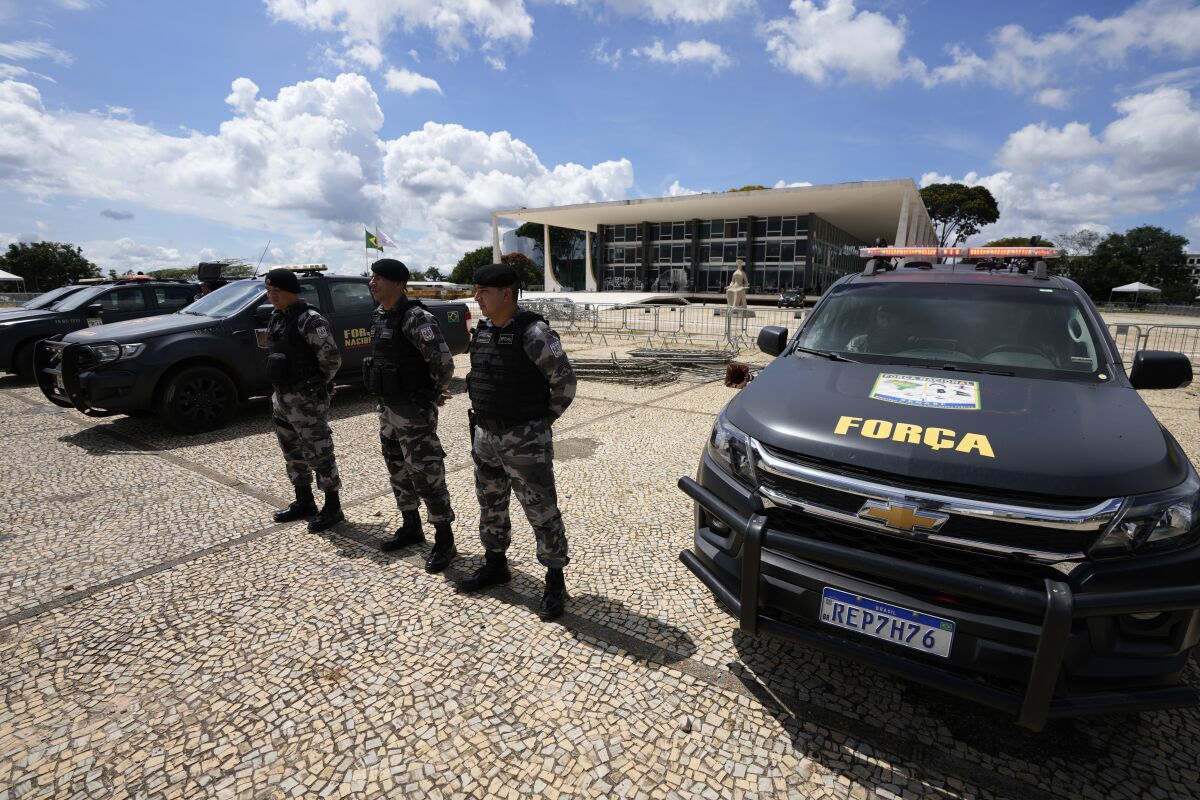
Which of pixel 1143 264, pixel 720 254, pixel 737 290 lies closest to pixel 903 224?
pixel 720 254

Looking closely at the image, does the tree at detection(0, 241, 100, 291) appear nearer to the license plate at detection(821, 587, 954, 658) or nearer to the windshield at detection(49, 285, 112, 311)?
the windshield at detection(49, 285, 112, 311)

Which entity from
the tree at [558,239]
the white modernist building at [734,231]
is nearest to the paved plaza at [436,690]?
the white modernist building at [734,231]

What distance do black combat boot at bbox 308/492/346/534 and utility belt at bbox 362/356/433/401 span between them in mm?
1057

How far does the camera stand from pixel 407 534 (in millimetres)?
3557

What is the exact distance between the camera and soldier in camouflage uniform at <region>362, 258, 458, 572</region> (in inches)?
126

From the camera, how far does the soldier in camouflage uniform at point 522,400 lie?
265 cm

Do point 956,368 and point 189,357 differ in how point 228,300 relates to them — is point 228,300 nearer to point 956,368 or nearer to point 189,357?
point 189,357

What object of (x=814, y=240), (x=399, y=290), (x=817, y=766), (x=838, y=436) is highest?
(x=814, y=240)

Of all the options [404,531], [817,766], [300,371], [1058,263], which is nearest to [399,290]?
[300,371]

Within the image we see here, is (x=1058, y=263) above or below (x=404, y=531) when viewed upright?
above

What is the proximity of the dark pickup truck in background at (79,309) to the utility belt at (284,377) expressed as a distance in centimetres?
768

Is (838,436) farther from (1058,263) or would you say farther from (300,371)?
(1058,263)

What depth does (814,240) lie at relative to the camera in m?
39.5

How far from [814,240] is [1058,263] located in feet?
133
